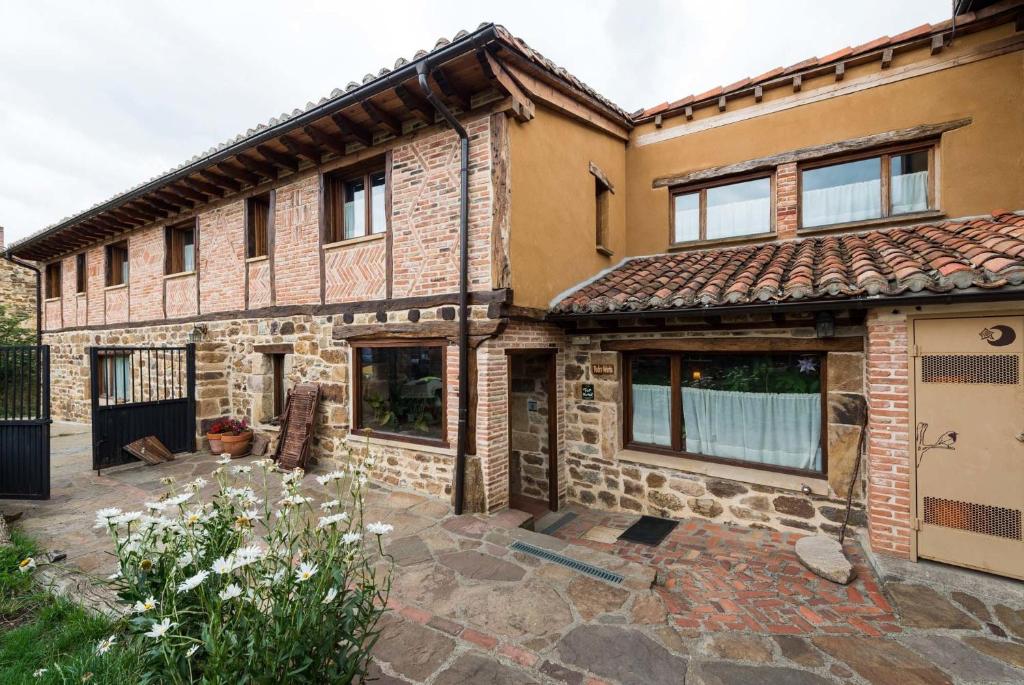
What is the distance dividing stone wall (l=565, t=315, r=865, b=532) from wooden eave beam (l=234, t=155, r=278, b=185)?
5.98m

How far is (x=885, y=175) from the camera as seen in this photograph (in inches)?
250

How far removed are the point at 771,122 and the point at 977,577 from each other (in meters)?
6.50

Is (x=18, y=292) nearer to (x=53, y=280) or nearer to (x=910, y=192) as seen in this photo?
(x=53, y=280)

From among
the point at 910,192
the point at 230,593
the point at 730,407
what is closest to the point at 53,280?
the point at 230,593

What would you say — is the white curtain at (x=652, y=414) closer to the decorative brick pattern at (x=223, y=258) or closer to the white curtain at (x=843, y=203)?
the white curtain at (x=843, y=203)

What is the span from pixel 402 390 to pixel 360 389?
2.61 feet

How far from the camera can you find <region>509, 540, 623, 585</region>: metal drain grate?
12.8ft

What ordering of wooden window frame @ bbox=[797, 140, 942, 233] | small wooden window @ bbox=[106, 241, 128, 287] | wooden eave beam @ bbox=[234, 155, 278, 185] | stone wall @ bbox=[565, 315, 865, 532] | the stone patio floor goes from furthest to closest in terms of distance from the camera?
small wooden window @ bbox=[106, 241, 128, 287]
wooden eave beam @ bbox=[234, 155, 278, 185]
wooden window frame @ bbox=[797, 140, 942, 233]
stone wall @ bbox=[565, 315, 865, 532]
the stone patio floor

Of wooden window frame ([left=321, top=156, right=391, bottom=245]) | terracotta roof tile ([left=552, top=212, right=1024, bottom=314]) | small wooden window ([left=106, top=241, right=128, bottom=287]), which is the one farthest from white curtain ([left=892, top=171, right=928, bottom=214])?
small wooden window ([left=106, top=241, right=128, bottom=287])

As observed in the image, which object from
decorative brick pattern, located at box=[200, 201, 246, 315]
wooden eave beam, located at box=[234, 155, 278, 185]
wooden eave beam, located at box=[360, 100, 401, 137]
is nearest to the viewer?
wooden eave beam, located at box=[360, 100, 401, 137]

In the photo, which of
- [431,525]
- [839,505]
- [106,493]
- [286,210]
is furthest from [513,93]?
[106,493]

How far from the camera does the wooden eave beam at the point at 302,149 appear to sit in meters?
6.44

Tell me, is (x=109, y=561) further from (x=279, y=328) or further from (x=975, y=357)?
(x=975, y=357)

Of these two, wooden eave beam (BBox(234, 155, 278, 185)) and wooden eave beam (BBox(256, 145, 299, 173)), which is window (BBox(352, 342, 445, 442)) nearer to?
wooden eave beam (BBox(256, 145, 299, 173))
